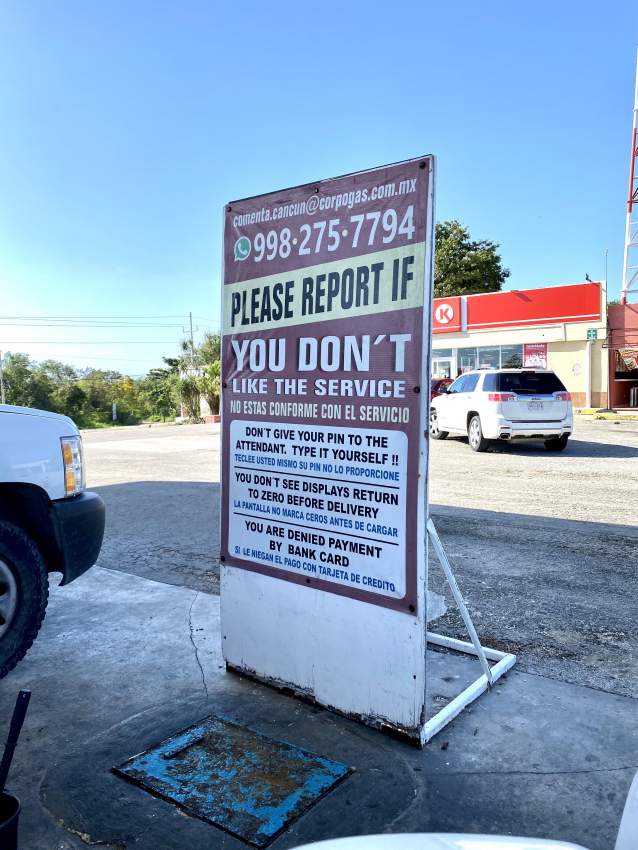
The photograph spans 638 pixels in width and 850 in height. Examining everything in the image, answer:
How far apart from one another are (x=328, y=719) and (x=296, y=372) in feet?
5.68

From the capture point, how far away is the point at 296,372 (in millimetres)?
3387

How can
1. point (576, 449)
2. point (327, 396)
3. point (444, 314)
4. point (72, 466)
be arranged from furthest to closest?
point (444, 314) < point (576, 449) < point (72, 466) < point (327, 396)

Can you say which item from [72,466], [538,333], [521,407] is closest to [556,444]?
[521,407]

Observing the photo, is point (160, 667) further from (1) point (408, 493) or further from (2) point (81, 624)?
(1) point (408, 493)

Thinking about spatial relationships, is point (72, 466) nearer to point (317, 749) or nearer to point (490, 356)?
point (317, 749)

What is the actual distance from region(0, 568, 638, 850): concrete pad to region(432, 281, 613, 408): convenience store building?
2405 centimetres

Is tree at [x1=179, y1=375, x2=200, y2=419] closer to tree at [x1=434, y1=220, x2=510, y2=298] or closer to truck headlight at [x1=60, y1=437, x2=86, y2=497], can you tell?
tree at [x1=434, y1=220, x2=510, y2=298]

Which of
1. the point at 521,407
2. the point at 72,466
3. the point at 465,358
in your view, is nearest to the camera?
the point at 72,466

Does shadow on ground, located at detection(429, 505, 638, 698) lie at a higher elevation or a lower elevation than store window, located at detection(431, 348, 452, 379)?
lower

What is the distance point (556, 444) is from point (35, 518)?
11.9 m

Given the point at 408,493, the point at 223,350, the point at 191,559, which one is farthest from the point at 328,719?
the point at 191,559

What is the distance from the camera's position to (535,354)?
101 feet

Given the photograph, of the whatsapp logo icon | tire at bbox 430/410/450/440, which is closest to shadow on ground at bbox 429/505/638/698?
the whatsapp logo icon

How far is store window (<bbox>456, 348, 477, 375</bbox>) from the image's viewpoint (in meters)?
33.0
